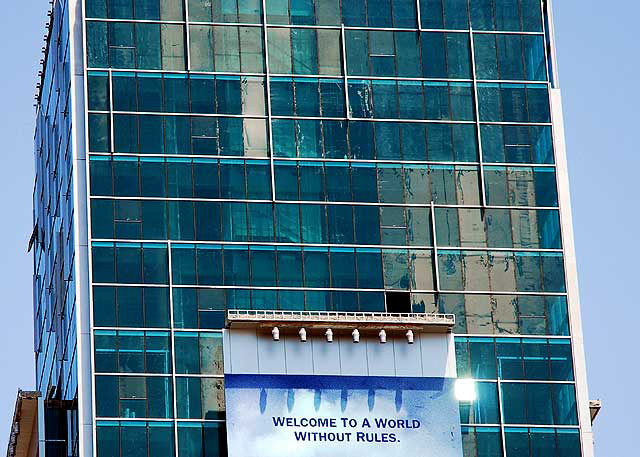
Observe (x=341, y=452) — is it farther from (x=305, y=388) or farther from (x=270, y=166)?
(x=270, y=166)

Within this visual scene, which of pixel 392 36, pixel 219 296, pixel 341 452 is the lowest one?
pixel 341 452

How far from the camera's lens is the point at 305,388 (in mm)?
123688

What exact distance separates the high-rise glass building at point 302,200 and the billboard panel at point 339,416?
155 cm

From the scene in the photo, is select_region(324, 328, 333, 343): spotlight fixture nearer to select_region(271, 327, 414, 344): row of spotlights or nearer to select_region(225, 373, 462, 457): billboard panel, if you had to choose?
select_region(271, 327, 414, 344): row of spotlights

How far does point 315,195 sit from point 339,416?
14.1 meters

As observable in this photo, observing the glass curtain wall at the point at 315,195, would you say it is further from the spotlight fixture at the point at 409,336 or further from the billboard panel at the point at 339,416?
the spotlight fixture at the point at 409,336

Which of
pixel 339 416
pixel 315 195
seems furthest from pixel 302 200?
pixel 339 416

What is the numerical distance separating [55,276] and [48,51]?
16.9 m

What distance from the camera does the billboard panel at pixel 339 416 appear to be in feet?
401

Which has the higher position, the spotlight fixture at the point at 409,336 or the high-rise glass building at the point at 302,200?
the high-rise glass building at the point at 302,200

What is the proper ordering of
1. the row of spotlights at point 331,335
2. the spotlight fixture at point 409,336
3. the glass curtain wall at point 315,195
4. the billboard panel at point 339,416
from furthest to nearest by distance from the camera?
the spotlight fixture at point 409,336, the glass curtain wall at point 315,195, the row of spotlights at point 331,335, the billboard panel at point 339,416

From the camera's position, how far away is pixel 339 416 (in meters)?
123

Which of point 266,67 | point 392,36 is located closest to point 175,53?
point 266,67

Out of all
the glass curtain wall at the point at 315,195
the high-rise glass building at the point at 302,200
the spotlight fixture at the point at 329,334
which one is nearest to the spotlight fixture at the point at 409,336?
the high-rise glass building at the point at 302,200
